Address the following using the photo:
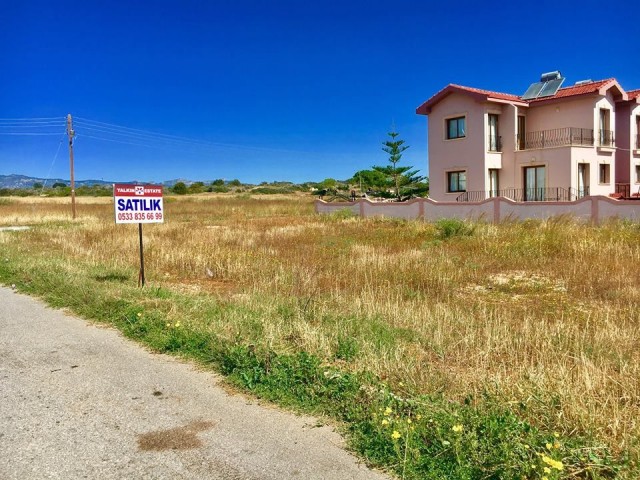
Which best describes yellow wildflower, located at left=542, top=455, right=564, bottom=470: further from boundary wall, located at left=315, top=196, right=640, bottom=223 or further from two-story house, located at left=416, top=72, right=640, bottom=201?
two-story house, located at left=416, top=72, right=640, bottom=201

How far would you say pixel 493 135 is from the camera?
1257 inches

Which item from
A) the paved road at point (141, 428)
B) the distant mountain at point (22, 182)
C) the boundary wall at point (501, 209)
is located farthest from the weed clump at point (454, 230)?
the distant mountain at point (22, 182)

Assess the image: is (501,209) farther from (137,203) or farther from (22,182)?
(22,182)

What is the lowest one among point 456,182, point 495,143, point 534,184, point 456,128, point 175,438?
point 175,438

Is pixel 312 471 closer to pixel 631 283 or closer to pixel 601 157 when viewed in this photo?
pixel 631 283

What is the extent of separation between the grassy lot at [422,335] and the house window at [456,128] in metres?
17.8

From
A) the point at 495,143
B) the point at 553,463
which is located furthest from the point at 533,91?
the point at 553,463

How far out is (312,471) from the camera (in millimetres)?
3648

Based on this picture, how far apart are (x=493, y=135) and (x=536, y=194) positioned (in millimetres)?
4295

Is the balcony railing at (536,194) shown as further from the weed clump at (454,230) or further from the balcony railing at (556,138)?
the weed clump at (454,230)

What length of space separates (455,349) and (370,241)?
13421 mm

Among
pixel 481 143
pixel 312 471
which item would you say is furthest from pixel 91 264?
pixel 481 143

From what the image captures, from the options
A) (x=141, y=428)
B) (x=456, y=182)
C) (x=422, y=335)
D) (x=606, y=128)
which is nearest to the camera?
(x=141, y=428)

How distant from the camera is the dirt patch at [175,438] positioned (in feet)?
13.2
